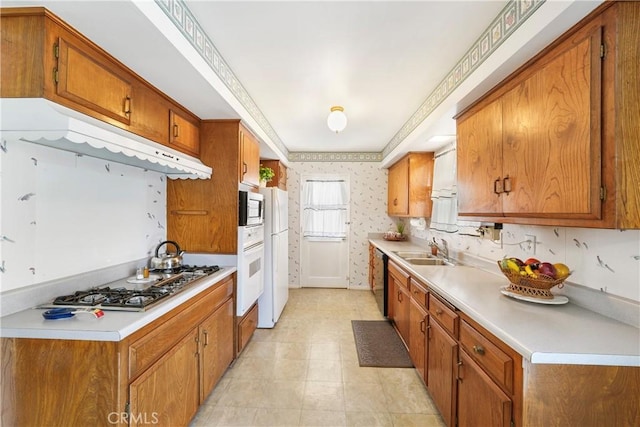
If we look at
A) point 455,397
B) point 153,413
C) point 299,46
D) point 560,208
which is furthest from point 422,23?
point 153,413

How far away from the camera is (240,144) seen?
2514 mm

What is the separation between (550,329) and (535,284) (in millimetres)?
361

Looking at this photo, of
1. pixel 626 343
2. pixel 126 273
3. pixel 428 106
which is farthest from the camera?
pixel 428 106

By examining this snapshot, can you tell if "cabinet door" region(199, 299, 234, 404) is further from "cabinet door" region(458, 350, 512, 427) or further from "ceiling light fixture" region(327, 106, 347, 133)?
"ceiling light fixture" region(327, 106, 347, 133)

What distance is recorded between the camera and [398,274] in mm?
2854

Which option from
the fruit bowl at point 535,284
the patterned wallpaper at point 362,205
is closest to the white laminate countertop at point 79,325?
the fruit bowl at point 535,284

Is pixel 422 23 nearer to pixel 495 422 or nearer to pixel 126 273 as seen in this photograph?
pixel 495 422

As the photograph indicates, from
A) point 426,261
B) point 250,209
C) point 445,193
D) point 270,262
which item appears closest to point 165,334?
point 250,209

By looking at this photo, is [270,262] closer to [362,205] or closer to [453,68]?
[362,205]

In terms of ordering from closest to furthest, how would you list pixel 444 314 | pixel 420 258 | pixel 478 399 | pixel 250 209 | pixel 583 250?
1. pixel 478 399
2. pixel 583 250
3. pixel 444 314
4. pixel 250 209
5. pixel 420 258

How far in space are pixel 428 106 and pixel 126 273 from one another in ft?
9.37

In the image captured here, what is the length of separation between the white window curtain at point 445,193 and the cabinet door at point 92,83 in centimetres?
284

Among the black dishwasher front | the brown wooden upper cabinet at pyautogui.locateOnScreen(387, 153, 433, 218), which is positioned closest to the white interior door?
the black dishwasher front

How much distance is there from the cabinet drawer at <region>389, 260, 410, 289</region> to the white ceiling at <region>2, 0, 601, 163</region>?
1.40 m
